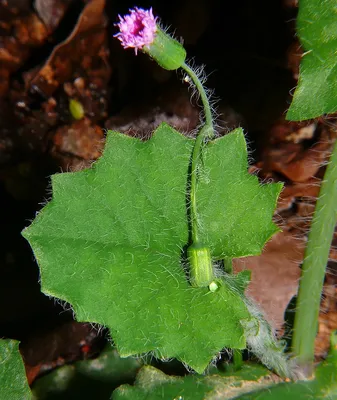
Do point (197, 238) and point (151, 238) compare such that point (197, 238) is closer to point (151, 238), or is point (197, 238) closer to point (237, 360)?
point (151, 238)

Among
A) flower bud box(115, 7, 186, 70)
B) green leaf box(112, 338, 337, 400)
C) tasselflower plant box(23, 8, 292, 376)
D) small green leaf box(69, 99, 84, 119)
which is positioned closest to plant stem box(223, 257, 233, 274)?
tasselflower plant box(23, 8, 292, 376)

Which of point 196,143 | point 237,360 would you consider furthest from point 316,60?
point 237,360

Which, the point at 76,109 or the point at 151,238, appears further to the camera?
the point at 76,109

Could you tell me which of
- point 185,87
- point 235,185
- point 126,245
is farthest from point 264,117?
point 126,245

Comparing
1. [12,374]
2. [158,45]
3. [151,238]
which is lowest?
[12,374]

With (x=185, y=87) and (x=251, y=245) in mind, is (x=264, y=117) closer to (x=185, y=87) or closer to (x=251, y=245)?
(x=185, y=87)

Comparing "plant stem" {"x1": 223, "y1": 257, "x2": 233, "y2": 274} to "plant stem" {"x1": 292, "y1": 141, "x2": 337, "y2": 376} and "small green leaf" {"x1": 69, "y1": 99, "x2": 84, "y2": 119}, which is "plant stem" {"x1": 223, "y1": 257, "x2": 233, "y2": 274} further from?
"small green leaf" {"x1": 69, "y1": 99, "x2": 84, "y2": 119}

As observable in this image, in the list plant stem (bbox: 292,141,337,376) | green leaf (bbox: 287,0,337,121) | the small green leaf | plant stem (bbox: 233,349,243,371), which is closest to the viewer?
green leaf (bbox: 287,0,337,121)

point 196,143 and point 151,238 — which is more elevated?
point 196,143
